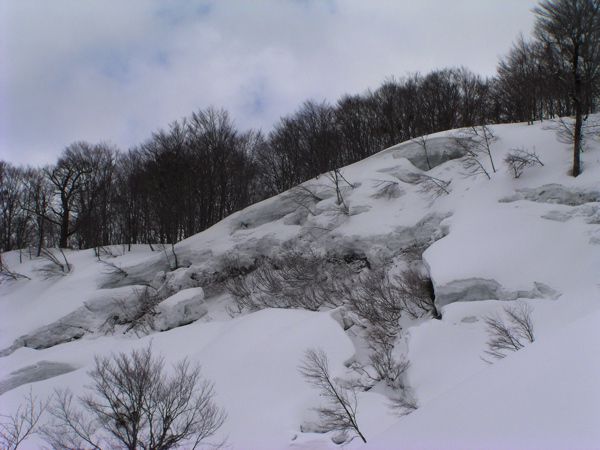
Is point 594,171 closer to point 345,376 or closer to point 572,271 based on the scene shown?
point 572,271

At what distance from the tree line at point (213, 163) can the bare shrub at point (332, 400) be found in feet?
61.0

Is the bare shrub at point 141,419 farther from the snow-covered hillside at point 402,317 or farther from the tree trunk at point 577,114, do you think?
the tree trunk at point 577,114

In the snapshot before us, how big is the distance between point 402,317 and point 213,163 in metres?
21.1

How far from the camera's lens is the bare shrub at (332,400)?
723 centimetres

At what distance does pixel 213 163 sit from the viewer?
29062mm

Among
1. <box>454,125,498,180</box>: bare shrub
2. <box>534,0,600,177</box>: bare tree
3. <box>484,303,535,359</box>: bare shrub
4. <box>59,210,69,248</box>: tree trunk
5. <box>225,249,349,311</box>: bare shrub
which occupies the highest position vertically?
<box>534,0,600,177</box>: bare tree

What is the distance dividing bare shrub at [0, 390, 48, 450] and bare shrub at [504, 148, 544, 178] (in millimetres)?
19132

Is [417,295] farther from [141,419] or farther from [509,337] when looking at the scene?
[141,419]

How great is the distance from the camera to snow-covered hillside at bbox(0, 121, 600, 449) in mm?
4004

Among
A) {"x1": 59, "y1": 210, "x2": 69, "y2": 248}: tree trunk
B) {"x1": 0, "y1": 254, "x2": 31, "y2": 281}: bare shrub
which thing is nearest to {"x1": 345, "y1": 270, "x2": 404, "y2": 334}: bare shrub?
{"x1": 0, "y1": 254, "x2": 31, "y2": 281}: bare shrub

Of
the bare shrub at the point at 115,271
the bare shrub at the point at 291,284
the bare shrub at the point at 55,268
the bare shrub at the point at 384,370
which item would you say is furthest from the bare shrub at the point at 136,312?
the bare shrub at the point at 384,370

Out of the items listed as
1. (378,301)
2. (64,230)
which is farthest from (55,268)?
(378,301)

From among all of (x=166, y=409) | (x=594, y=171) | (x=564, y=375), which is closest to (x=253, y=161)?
(x=594, y=171)

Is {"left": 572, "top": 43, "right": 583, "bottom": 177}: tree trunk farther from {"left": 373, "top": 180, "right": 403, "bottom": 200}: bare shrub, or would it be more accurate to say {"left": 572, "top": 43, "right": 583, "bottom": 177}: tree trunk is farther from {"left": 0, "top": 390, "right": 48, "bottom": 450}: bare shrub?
{"left": 0, "top": 390, "right": 48, "bottom": 450}: bare shrub
